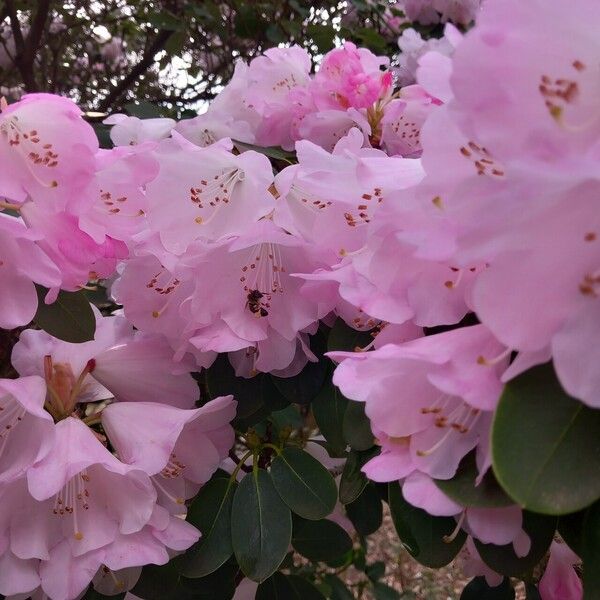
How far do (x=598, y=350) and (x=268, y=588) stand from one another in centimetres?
74

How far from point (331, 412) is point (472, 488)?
363 millimetres

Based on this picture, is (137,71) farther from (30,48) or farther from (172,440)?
(172,440)

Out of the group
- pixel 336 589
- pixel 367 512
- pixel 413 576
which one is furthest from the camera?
pixel 413 576

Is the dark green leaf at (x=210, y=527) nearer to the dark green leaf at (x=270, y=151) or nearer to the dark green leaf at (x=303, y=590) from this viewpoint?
the dark green leaf at (x=303, y=590)

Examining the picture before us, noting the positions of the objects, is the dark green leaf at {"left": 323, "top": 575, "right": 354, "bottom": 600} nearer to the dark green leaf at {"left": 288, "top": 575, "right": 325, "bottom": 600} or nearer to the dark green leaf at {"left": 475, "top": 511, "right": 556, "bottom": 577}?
the dark green leaf at {"left": 288, "top": 575, "right": 325, "bottom": 600}

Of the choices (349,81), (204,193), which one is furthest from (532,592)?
(349,81)

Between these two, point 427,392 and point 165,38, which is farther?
point 165,38

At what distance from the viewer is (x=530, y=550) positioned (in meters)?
0.51

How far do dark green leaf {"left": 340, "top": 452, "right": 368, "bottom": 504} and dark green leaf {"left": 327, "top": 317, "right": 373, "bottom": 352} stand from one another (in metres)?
0.11

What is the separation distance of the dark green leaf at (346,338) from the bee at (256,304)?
8 cm

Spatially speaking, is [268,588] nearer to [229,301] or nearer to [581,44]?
[229,301]

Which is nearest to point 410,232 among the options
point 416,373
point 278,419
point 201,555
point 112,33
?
point 416,373

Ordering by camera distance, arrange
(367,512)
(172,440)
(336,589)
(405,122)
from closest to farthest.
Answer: (172,440) < (405,122) < (367,512) < (336,589)

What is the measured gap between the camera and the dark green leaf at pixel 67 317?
2.31 ft
